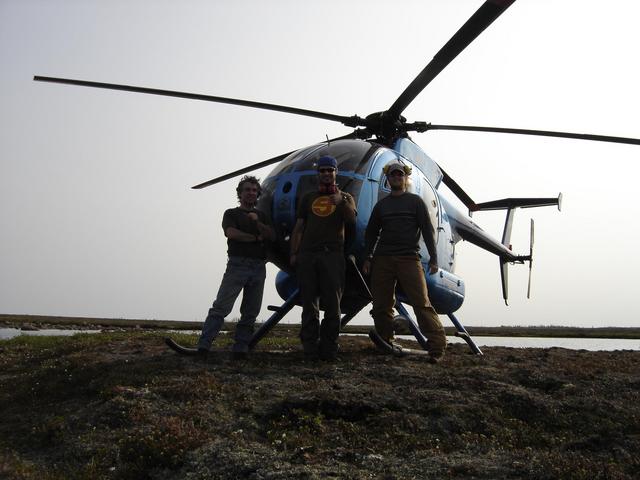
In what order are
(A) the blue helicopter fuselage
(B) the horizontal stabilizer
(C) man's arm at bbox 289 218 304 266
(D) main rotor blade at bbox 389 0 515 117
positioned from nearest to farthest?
(D) main rotor blade at bbox 389 0 515 117
(C) man's arm at bbox 289 218 304 266
(A) the blue helicopter fuselage
(B) the horizontal stabilizer

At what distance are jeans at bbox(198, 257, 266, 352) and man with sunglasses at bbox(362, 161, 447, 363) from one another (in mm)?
1599

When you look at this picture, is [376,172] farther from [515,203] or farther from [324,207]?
[515,203]

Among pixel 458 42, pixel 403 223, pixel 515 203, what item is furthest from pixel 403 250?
pixel 515 203

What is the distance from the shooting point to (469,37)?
7.55m

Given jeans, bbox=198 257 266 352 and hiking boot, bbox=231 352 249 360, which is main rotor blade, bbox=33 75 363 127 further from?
hiking boot, bbox=231 352 249 360

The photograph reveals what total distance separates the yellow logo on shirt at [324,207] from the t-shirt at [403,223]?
2.50 feet

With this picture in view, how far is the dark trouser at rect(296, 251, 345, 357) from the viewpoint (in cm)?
790

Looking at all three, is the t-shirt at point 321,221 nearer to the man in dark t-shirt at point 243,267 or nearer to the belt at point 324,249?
the belt at point 324,249

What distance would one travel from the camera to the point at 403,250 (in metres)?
8.24

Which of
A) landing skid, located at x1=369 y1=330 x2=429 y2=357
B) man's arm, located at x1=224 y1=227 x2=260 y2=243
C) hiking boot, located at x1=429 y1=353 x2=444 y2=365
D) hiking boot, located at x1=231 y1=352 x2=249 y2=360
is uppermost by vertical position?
man's arm, located at x1=224 y1=227 x2=260 y2=243

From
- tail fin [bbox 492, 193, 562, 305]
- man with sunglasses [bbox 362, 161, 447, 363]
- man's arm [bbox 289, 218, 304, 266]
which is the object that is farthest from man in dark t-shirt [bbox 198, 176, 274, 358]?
tail fin [bbox 492, 193, 562, 305]

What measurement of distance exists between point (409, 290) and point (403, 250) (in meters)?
0.58


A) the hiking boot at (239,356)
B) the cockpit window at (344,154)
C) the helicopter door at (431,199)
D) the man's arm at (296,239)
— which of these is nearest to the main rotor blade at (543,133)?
the helicopter door at (431,199)

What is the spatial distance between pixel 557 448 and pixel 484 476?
118 centimetres
